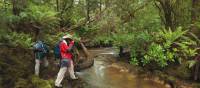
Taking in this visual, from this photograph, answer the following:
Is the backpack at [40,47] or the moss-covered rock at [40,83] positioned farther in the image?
the backpack at [40,47]

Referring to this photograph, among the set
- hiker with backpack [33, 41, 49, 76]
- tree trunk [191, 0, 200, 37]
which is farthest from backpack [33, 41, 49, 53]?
tree trunk [191, 0, 200, 37]

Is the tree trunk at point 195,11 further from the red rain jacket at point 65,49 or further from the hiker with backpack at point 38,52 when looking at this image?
the hiker with backpack at point 38,52

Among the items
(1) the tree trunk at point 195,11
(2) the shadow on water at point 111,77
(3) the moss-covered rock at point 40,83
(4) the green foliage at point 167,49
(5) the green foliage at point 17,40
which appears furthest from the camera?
(1) the tree trunk at point 195,11

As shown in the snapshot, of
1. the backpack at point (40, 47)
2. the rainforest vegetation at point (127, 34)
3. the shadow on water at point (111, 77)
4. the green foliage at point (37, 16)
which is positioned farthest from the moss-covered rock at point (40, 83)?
the green foliage at point (37, 16)

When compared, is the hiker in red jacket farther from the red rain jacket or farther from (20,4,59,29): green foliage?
(20,4,59,29): green foliage

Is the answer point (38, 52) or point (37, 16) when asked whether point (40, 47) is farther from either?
point (37, 16)

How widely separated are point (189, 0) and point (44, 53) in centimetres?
844

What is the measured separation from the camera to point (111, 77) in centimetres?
1350

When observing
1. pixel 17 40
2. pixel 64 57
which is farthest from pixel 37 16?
pixel 64 57

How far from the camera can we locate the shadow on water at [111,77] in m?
12.5

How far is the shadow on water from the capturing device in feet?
40.9

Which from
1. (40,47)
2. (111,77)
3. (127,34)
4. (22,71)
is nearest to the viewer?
(40,47)

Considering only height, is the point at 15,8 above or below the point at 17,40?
above

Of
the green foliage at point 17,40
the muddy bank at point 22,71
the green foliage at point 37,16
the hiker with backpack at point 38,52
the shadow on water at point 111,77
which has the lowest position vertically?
the shadow on water at point 111,77
